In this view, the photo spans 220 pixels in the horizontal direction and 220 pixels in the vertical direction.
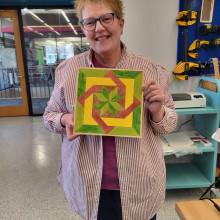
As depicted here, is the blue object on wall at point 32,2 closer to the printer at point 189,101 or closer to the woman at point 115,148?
the printer at point 189,101

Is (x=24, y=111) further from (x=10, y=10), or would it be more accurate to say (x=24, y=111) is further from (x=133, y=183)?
(x=133, y=183)

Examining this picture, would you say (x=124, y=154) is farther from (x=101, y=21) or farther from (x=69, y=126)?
(x=101, y=21)

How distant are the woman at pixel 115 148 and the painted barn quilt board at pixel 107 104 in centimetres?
5

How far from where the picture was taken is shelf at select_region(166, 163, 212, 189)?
2115 millimetres

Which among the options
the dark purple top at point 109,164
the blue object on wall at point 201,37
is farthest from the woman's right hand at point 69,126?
the blue object on wall at point 201,37

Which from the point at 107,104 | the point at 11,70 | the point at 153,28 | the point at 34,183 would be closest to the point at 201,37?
the point at 153,28

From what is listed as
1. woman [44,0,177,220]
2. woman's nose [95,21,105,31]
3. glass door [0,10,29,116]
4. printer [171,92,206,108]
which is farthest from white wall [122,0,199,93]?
glass door [0,10,29,116]

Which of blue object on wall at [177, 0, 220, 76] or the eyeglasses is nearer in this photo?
the eyeglasses

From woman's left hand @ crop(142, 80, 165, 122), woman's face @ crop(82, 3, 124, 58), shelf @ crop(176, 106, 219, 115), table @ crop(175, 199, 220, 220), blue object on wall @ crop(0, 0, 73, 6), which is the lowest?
table @ crop(175, 199, 220, 220)

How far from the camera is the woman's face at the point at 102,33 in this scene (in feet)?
2.67

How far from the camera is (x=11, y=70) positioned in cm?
515

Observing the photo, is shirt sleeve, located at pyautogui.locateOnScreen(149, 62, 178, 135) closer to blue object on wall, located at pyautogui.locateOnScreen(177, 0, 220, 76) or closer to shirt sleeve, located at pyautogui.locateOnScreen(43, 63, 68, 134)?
shirt sleeve, located at pyautogui.locateOnScreen(43, 63, 68, 134)

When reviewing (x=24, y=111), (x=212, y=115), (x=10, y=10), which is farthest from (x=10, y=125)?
(x=212, y=115)

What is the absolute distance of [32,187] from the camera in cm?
244
